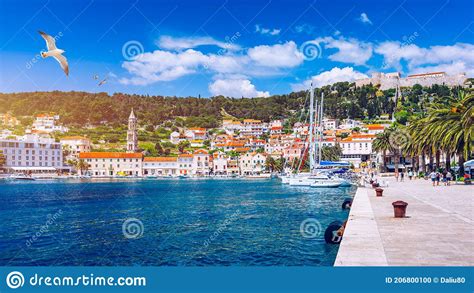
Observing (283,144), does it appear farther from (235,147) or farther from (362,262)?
(362,262)

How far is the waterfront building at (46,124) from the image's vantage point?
123 m

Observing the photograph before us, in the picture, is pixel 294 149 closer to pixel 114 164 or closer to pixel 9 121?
pixel 114 164

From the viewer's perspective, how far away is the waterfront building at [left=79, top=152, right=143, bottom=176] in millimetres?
108000

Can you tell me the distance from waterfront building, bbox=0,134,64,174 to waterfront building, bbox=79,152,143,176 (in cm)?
651

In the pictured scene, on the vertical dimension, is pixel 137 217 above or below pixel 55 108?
below

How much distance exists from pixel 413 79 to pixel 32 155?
12348 centimetres

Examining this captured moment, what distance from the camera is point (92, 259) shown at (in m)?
12.4

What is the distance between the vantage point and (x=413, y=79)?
156375 mm

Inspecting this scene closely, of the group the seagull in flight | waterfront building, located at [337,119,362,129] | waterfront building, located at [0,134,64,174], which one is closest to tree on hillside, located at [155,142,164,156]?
waterfront building, located at [0,134,64,174]

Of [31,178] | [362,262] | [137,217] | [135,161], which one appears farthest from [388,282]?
[135,161]

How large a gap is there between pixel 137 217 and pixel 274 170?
3344 inches

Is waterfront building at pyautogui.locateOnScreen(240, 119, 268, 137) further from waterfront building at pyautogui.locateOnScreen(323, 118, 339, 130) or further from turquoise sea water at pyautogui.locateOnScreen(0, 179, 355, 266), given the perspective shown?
turquoise sea water at pyautogui.locateOnScreen(0, 179, 355, 266)

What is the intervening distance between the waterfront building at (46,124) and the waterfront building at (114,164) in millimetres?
21472

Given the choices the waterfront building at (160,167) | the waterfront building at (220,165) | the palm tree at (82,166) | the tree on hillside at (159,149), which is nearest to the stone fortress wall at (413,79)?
the waterfront building at (220,165)
